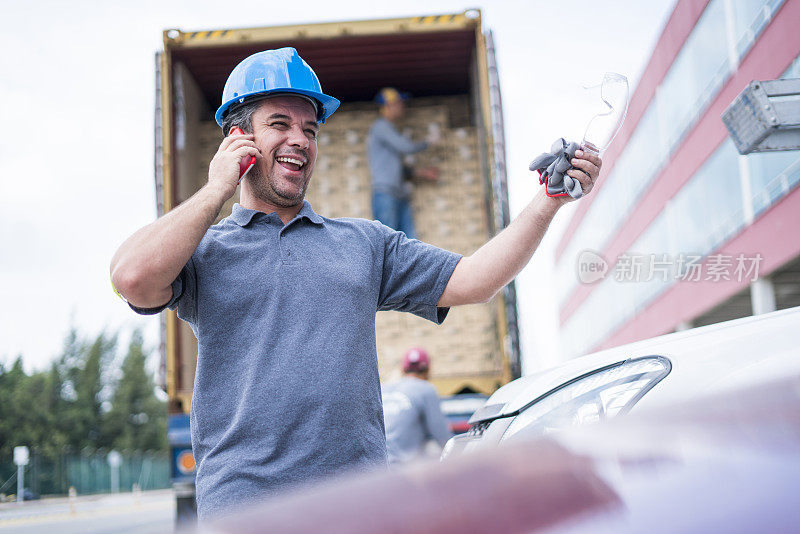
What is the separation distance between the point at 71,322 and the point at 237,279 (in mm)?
23212

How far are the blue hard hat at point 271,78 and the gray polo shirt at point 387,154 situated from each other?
13.3 feet

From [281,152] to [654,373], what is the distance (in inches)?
48.7

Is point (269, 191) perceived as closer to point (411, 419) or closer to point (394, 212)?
point (411, 419)

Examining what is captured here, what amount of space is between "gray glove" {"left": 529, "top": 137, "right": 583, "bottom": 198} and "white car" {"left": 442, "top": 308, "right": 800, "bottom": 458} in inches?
21.8

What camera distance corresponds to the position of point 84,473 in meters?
27.7

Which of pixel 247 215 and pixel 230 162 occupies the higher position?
pixel 230 162

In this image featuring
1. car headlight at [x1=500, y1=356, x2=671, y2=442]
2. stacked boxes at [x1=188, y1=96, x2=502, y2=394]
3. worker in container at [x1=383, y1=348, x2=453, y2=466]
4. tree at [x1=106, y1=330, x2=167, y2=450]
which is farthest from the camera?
tree at [x1=106, y1=330, x2=167, y2=450]

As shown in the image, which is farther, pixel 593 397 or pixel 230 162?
pixel 593 397

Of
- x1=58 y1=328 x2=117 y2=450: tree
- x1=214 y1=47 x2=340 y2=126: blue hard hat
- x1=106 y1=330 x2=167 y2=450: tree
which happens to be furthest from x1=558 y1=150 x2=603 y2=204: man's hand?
x1=106 y1=330 x2=167 y2=450: tree

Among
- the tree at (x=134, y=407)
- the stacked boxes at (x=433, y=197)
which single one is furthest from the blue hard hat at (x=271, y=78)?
the tree at (x=134, y=407)

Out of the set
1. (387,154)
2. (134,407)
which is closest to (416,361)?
(387,154)

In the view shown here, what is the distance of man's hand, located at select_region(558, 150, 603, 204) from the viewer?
2049 millimetres

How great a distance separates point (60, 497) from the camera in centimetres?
2308

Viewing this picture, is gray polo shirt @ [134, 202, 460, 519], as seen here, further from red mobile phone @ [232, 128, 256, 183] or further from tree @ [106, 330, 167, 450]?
tree @ [106, 330, 167, 450]
